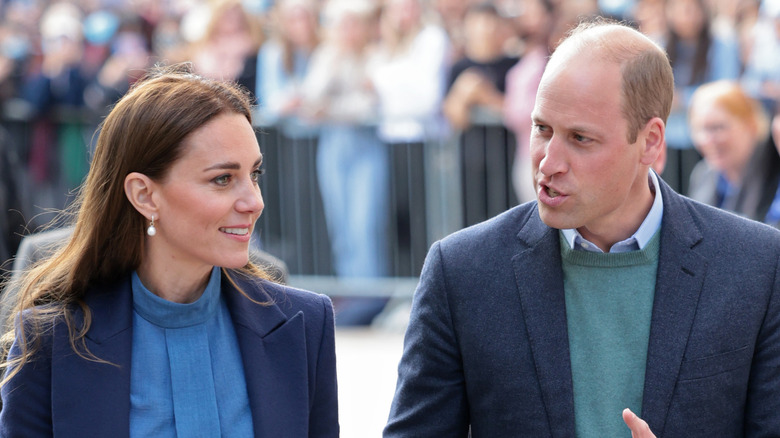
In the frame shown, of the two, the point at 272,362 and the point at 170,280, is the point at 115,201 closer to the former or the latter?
the point at 170,280

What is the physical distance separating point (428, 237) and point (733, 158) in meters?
2.57

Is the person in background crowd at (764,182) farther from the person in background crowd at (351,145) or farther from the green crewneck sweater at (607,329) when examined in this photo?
the green crewneck sweater at (607,329)

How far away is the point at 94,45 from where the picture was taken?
33.8ft

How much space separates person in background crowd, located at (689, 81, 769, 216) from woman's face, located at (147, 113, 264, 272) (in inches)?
182

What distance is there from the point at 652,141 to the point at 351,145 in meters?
5.69

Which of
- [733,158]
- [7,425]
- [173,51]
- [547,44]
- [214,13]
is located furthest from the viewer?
[173,51]

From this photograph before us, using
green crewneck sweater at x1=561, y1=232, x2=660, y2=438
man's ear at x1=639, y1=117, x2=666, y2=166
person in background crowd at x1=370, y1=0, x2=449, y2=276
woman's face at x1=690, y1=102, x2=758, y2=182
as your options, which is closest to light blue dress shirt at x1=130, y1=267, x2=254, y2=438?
green crewneck sweater at x1=561, y1=232, x2=660, y2=438

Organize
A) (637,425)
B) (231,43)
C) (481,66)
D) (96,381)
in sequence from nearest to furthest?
(637,425), (96,381), (481,66), (231,43)

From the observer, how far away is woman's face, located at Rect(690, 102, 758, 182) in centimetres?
690

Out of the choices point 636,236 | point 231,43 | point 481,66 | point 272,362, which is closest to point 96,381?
point 272,362

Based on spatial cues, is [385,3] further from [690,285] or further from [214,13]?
[690,285]

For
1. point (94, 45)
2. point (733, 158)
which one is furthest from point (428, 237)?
point (94, 45)

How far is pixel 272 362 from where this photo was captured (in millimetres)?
3076

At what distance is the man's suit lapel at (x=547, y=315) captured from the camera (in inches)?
116
